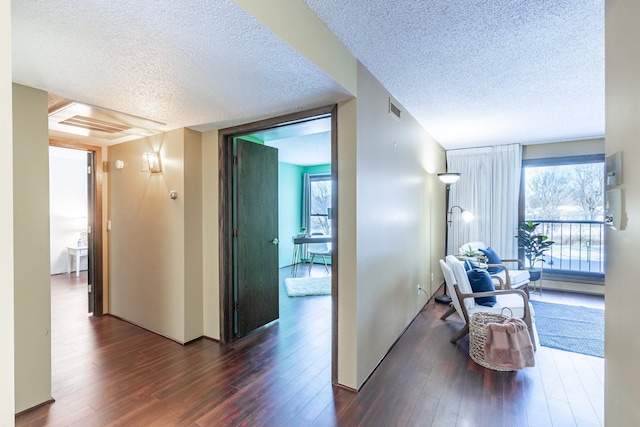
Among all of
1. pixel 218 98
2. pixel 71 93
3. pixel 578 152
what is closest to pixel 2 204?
pixel 218 98

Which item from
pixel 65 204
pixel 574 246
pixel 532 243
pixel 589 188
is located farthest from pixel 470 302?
pixel 65 204

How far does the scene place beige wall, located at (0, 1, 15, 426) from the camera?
71 centimetres

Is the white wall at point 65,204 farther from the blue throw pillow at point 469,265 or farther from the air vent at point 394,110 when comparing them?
the blue throw pillow at point 469,265

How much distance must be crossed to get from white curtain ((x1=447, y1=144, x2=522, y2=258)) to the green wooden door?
3.57m

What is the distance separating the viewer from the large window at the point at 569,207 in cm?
479

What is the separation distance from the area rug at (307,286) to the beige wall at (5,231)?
13.8 ft

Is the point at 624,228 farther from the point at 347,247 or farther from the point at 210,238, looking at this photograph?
the point at 210,238

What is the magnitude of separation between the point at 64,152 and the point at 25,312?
518 centimetres

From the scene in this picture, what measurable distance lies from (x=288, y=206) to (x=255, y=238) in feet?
12.9

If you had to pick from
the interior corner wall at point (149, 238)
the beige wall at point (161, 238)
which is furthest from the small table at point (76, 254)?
the beige wall at point (161, 238)

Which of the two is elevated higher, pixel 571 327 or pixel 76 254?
pixel 76 254

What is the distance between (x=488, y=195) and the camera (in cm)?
520

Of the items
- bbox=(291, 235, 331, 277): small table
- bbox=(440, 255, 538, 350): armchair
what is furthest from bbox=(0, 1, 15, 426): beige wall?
bbox=(291, 235, 331, 277): small table

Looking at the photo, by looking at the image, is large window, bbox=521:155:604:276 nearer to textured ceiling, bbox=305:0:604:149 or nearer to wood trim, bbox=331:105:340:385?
textured ceiling, bbox=305:0:604:149
